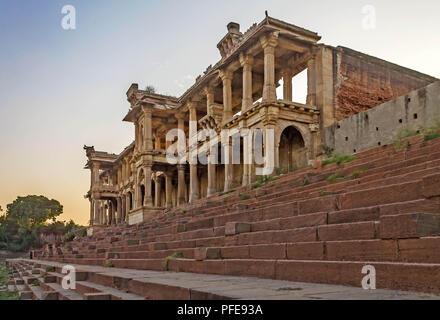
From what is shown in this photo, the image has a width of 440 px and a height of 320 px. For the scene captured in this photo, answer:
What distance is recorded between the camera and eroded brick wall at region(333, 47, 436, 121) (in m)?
21.2

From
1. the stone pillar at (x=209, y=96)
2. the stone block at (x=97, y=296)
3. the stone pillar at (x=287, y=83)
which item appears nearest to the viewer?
the stone block at (x=97, y=296)

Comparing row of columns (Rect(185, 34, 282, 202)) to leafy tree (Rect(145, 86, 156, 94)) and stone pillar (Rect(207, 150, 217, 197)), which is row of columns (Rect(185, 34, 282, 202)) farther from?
leafy tree (Rect(145, 86, 156, 94))

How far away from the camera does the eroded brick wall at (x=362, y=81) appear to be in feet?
69.6

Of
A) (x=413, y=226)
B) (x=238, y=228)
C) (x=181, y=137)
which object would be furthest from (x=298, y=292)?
(x=181, y=137)

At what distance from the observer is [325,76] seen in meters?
20.8

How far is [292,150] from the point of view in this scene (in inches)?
877

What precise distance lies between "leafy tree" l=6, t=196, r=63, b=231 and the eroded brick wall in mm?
69373

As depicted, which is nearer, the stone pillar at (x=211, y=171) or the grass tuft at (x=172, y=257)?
the grass tuft at (x=172, y=257)

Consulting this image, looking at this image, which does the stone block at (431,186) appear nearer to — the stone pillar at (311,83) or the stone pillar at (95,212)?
the stone pillar at (311,83)

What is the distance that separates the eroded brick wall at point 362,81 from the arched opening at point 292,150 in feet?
7.21

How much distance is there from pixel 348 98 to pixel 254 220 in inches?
575

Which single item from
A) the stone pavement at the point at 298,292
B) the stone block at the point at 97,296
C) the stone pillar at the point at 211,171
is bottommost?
the stone block at the point at 97,296

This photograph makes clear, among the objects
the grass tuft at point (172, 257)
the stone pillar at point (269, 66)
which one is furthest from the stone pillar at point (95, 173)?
the grass tuft at point (172, 257)

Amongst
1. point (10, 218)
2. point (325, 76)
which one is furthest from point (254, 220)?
point (10, 218)
